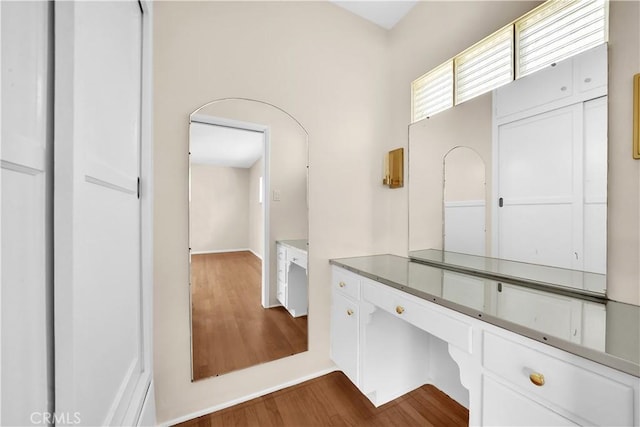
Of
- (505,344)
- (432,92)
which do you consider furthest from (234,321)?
(432,92)

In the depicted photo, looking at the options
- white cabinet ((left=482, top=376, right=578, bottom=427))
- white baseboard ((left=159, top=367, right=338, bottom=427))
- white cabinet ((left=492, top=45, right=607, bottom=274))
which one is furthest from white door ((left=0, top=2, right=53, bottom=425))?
Answer: white cabinet ((left=492, top=45, right=607, bottom=274))

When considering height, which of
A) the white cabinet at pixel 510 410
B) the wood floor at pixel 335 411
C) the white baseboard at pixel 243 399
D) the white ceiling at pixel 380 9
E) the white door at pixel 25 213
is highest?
the white ceiling at pixel 380 9

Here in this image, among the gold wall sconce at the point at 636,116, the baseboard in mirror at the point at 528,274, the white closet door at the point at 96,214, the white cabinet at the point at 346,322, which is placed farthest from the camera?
the white cabinet at the point at 346,322

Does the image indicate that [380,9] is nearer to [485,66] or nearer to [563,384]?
[485,66]

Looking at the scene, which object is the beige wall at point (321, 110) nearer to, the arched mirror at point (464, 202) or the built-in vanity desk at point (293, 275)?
the built-in vanity desk at point (293, 275)

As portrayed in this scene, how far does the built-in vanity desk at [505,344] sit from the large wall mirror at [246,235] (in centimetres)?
46

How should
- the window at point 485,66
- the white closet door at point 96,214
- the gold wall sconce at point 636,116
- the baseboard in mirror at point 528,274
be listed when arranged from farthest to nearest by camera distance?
the window at point 485,66, the baseboard in mirror at point 528,274, the gold wall sconce at point 636,116, the white closet door at point 96,214

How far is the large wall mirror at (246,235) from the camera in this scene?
4.68 feet

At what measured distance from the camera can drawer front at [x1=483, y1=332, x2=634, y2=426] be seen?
0.60 metres

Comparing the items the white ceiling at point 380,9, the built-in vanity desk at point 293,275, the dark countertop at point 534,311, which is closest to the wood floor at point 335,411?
the built-in vanity desk at point 293,275

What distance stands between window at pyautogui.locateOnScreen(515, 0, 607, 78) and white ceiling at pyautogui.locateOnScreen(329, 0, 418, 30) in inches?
34.1

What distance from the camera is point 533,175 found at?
116 cm

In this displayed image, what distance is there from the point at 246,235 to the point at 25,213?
1216 mm

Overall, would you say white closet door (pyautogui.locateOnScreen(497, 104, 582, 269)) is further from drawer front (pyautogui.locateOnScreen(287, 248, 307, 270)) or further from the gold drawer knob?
drawer front (pyautogui.locateOnScreen(287, 248, 307, 270))
